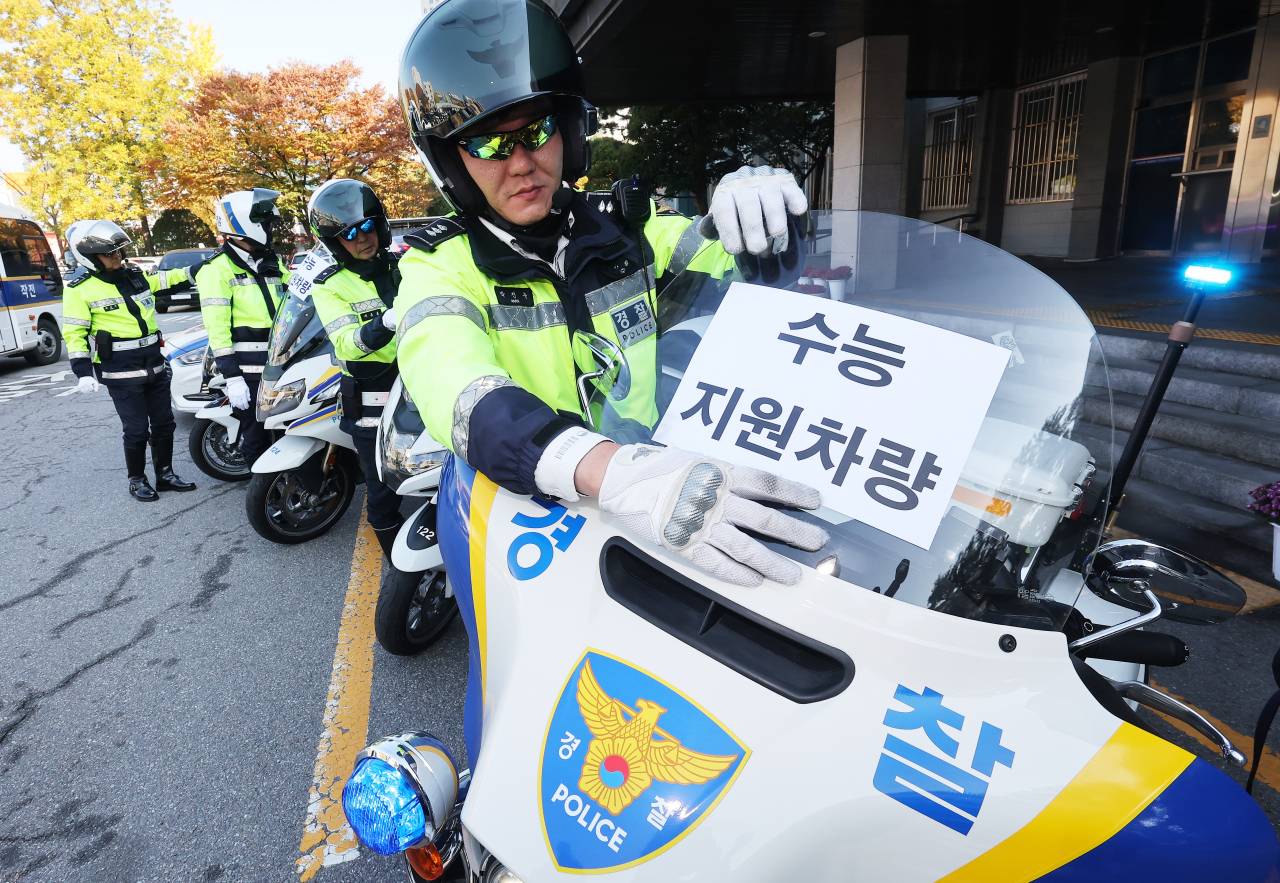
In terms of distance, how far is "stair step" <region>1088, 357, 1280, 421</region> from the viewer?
427 centimetres

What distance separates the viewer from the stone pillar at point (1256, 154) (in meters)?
8.88

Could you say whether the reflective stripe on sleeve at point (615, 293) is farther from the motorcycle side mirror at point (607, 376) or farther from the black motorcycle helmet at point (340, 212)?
the black motorcycle helmet at point (340, 212)

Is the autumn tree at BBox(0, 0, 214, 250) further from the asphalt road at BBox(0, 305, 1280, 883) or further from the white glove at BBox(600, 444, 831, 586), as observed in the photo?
the white glove at BBox(600, 444, 831, 586)

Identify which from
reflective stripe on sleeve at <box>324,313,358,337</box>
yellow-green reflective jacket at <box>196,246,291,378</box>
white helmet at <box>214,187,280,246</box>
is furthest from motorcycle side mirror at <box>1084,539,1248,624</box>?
white helmet at <box>214,187,280,246</box>

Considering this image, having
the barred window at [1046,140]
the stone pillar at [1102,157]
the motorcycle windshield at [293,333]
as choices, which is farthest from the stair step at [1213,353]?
the barred window at [1046,140]

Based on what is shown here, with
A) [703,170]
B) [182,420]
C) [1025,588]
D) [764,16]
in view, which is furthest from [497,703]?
[703,170]

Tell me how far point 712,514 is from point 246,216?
5.52 metres

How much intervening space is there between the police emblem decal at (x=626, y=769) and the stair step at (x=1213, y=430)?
4.11m

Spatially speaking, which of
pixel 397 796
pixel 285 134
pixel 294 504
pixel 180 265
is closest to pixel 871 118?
pixel 294 504

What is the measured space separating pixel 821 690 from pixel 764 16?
9.46m

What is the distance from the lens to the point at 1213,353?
16.2 feet

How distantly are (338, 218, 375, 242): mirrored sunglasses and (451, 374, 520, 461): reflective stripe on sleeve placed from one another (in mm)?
3050

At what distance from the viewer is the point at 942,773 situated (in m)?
0.92

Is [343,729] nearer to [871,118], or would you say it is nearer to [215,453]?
[215,453]
